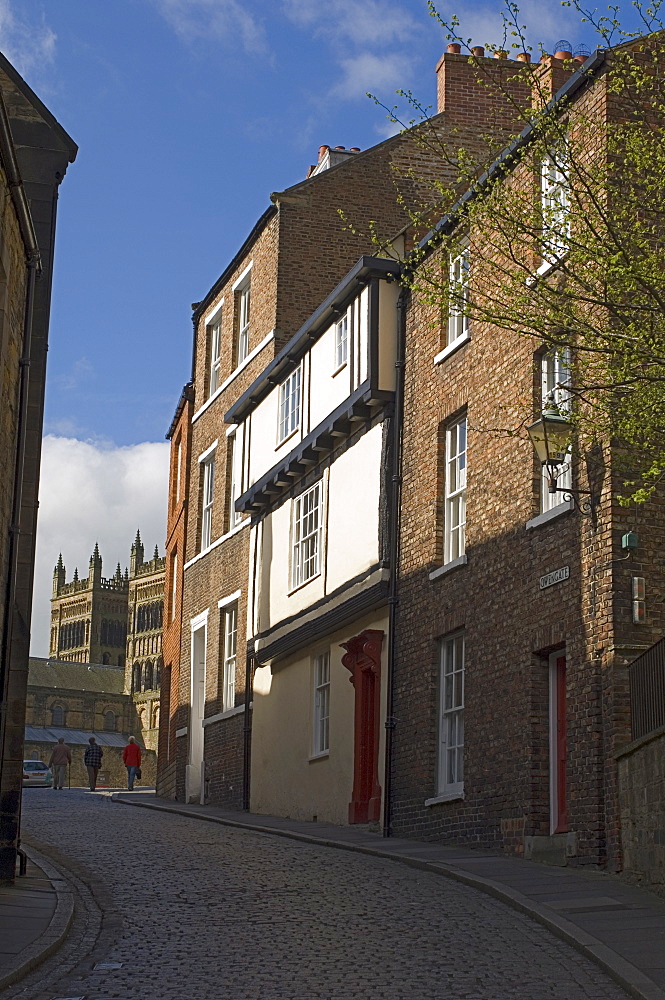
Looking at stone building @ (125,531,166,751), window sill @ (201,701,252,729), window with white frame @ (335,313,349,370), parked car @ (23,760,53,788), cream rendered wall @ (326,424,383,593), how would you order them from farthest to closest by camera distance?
stone building @ (125,531,166,751)
parked car @ (23,760,53,788)
window sill @ (201,701,252,729)
window with white frame @ (335,313,349,370)
cream rendered wall @ (326,424,383,593)

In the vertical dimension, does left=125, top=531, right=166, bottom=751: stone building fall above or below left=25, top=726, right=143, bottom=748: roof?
above

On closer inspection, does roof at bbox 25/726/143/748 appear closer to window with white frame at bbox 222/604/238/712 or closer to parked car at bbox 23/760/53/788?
parked car at bbox 23/760/53/788

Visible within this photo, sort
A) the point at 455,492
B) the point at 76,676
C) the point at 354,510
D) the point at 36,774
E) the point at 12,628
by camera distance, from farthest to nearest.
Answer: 1. the point at 76,676
2. the point at 36,774
3. the point at 354,510
4. the point at 455,492
5. the point at 12,628

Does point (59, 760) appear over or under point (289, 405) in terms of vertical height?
under

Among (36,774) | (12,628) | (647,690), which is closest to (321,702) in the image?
(12,628)

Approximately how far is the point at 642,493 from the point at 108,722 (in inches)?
4220

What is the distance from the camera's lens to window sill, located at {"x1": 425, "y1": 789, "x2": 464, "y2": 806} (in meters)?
18.0

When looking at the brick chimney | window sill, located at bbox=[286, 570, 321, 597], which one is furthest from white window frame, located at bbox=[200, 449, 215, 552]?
the brick chimney

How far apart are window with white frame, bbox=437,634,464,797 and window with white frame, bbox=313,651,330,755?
173 inches

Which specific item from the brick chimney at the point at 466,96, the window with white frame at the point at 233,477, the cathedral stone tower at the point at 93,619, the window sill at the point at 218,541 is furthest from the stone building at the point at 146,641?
the brick chimney at the point at 466,96

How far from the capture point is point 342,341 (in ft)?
77.3

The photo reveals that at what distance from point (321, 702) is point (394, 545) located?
161 inches

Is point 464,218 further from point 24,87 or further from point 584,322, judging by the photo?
point 24,87

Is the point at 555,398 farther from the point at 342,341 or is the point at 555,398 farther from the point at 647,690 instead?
the point at 342,341
